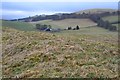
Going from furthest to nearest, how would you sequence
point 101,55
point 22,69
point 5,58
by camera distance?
point 5,58
point 101,55
point 22,69

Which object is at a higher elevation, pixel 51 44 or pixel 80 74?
pixel 51 44

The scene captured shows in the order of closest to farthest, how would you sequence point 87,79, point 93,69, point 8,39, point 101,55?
point 87,79
point 93,69
point 101,55
point 8,39

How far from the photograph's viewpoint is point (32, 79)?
13.3 meters

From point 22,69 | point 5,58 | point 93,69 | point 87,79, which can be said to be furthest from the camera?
point 5,58

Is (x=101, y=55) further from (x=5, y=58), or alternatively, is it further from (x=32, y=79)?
(x=5, y=58)

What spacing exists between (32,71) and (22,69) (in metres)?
1.10

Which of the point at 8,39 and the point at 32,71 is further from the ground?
the point at 8,39

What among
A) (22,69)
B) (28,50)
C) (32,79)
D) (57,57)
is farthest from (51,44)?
(32,79)

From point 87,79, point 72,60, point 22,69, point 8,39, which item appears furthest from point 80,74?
point 8,39

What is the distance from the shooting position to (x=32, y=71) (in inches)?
549

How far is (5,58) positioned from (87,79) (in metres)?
7.01

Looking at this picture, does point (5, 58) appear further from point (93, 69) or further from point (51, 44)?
point (93, 69)

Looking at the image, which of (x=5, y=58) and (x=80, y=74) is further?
(x=5, y=58)

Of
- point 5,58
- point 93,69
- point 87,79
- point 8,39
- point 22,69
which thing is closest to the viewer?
point 87,79
